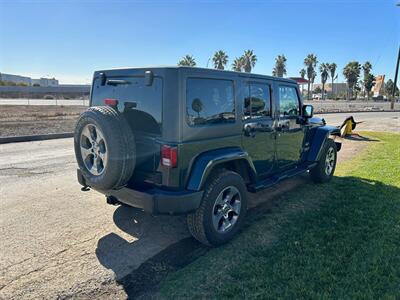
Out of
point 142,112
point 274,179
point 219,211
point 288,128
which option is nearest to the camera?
point 142,112

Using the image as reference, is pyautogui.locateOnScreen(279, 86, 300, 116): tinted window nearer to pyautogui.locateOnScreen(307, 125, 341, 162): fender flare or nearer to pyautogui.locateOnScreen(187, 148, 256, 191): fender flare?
pyautogui.locateOnScreen(307, 125, 341, 162): fender flare

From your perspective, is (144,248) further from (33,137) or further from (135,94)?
(33,137)

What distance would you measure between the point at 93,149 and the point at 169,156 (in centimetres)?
96

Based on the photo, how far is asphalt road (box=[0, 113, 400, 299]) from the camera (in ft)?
9.11

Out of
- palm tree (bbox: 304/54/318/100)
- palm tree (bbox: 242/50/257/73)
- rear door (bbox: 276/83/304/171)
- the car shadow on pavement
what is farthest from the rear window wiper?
palm tree (bbox: 304/54/318/100)

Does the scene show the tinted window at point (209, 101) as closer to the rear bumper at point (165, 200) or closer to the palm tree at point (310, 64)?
the rear bumper at point (165, 200)

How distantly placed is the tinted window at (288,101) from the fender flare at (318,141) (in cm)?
81

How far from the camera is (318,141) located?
5523 mm

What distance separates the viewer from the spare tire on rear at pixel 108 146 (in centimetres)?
301

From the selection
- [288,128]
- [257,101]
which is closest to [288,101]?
[288,128]

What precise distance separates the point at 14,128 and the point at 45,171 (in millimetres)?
7777

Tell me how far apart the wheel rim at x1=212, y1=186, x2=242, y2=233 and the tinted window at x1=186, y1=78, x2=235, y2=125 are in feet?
2.82

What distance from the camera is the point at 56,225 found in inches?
154

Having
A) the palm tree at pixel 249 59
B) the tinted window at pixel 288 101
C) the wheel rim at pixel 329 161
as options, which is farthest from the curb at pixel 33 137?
the palm tree at pixel 249 59
